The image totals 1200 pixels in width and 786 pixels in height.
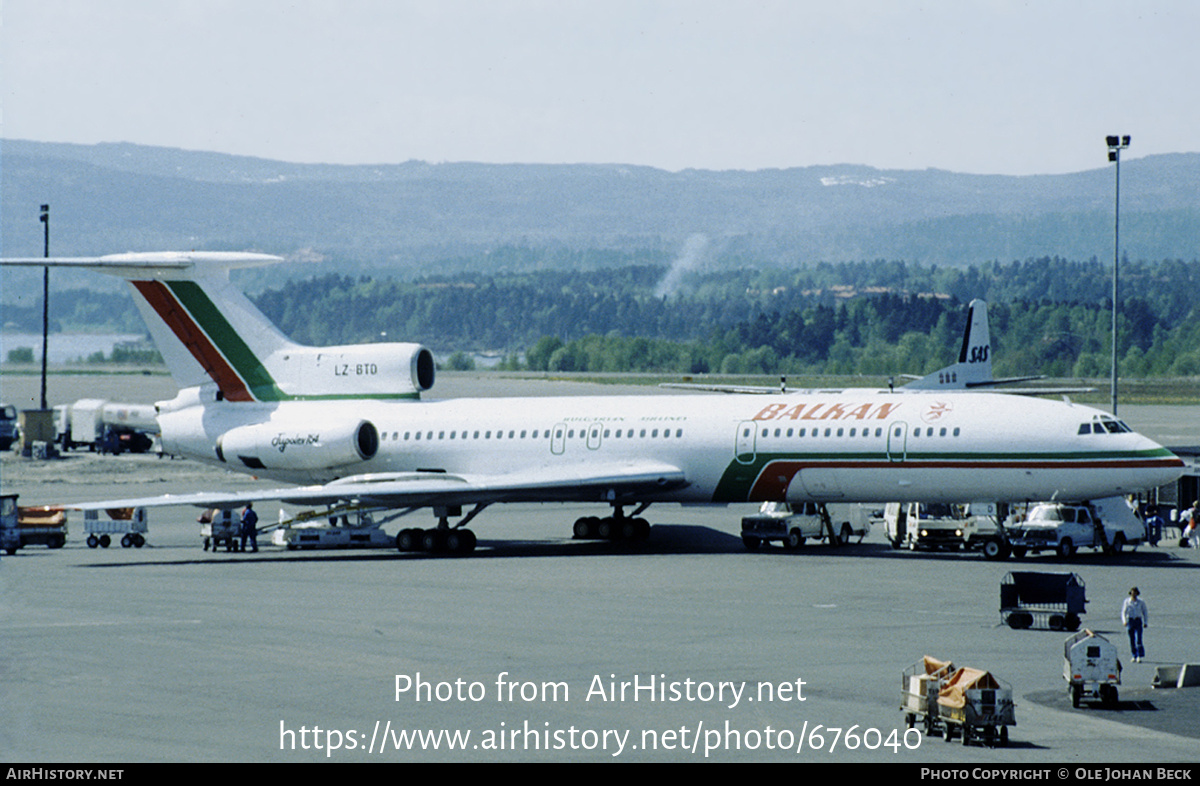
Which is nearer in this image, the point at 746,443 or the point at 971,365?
the point at 746,443

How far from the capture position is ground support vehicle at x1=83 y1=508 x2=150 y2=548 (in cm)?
4572

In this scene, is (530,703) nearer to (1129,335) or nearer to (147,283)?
(147,283)

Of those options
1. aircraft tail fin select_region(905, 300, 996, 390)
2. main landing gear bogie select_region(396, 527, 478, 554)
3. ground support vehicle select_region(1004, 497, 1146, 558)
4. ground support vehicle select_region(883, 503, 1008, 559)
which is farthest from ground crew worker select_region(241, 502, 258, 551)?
aircraft tail fin select_region(905, 300, 996, 390)

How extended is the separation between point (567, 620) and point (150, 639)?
748cm

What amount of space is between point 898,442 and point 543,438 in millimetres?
10800

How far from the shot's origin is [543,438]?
44969 mm

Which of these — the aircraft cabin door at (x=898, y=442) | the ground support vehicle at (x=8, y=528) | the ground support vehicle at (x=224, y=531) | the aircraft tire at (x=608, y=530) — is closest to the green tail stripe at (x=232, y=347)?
the ground support vehicle at (x=224, y=531)

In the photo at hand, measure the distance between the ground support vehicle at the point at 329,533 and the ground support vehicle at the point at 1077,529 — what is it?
60.2 ft

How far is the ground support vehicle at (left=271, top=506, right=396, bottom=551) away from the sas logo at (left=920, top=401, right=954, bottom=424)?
1621cm

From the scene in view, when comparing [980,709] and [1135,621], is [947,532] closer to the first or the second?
[1135,621]

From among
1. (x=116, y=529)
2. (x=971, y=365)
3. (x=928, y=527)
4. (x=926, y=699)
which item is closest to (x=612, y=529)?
(x=928, y=527)

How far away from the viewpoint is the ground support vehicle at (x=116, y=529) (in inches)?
1800

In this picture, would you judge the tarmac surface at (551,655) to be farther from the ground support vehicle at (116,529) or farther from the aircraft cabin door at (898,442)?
the ground support vehicle at (116,529)
